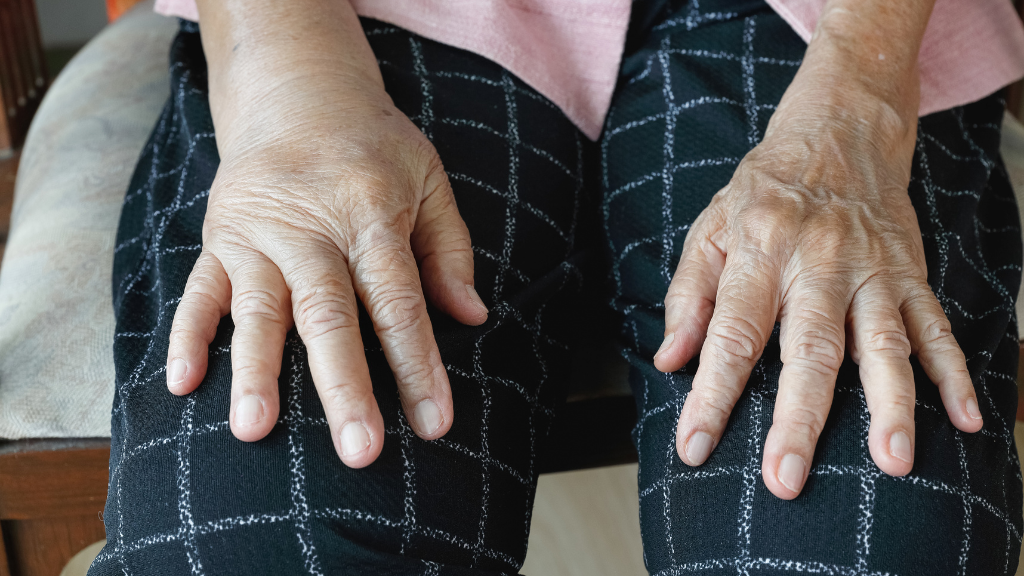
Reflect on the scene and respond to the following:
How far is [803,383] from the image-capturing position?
449 millimetres

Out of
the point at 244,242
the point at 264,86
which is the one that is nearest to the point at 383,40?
the point at 264,86

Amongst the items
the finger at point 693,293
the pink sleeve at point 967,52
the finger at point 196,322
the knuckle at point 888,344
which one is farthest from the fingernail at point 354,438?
the pink sleeve at point 967,52

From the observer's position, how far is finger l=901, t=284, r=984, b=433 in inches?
18.0

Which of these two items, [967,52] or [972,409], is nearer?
[972,409]

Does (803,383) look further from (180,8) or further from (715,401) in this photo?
(180,8)

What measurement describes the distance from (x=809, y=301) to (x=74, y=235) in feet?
2.18

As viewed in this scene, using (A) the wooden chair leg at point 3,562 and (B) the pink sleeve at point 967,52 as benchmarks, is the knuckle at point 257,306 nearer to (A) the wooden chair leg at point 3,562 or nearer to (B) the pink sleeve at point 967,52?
(A) the wooden chair leg at point 3,562

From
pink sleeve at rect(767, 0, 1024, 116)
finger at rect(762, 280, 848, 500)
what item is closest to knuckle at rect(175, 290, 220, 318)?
finger at rect(762, 280, 848, 500)

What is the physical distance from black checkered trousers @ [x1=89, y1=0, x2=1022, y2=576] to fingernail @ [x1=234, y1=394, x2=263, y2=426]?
0.05 ft

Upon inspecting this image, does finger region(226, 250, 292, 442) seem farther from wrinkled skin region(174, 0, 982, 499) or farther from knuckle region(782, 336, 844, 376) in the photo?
knuckle region(782, 336, 844, 376)

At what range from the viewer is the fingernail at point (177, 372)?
447 mm

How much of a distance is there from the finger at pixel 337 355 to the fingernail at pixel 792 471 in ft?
0.76

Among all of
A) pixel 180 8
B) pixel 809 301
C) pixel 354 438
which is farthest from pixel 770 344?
pixel 180 8

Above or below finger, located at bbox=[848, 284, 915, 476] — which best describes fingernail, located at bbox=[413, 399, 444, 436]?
below
